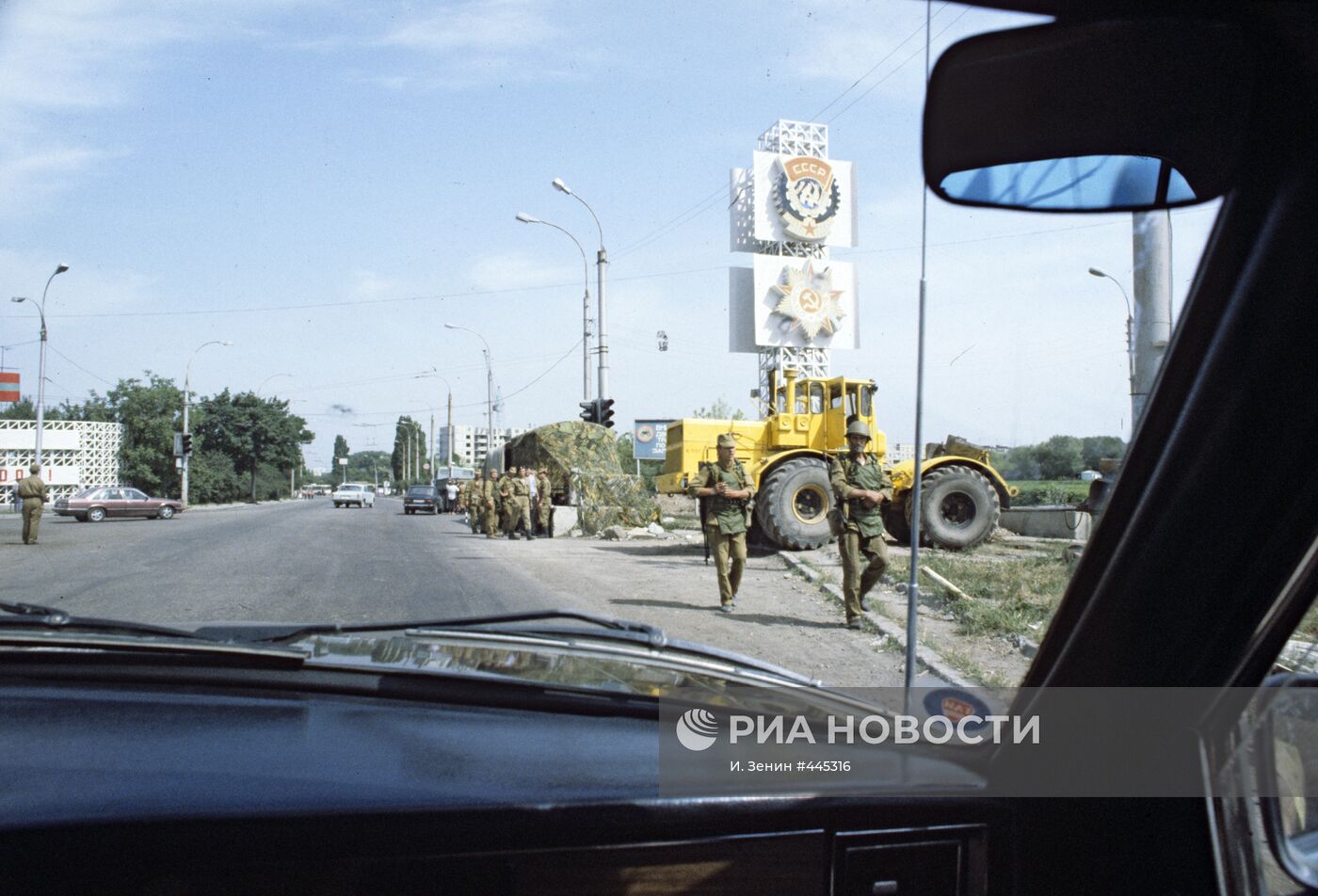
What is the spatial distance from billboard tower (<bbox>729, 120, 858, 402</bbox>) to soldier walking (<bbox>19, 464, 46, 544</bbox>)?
102 inches

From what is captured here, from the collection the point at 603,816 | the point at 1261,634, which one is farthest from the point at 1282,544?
the point at 603,816

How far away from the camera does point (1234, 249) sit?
1.45 meters

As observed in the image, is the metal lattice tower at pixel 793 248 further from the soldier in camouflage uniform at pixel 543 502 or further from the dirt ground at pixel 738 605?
the soldier in camouflage uniform at pixel 543 502

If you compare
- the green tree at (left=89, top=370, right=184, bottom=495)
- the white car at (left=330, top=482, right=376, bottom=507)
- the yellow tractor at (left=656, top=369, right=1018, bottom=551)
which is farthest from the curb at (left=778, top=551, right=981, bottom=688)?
the white car at (left=330, top=482, right=376, bottom=507)

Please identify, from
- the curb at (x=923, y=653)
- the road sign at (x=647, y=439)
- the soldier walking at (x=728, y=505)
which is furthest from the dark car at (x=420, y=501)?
the curb at (x=923, y=653)

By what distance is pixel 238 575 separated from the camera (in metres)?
5.95

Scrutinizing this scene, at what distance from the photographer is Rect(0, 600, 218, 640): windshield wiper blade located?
1985mm

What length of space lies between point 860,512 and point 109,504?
6019mm

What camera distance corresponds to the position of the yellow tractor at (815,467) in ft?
41.7

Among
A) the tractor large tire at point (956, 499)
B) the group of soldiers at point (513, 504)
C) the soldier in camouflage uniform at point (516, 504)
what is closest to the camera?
the tractor large tire at point (956, 499)

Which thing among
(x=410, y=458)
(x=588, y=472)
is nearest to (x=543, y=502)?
(x=588, y=472)

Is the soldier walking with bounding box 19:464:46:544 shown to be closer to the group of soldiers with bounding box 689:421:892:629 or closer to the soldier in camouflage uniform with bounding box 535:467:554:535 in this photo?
the group of soldiers with bounding box 689:421:892:629

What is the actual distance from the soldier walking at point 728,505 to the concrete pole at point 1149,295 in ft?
21.3

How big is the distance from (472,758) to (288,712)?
1.23 feet
